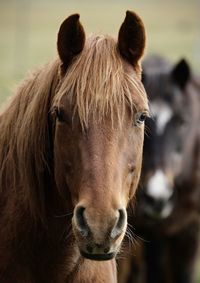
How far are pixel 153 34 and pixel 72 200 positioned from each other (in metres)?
21.7

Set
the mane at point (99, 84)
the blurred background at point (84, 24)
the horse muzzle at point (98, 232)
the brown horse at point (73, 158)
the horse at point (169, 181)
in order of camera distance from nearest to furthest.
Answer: the horse muzzle at point (98, 232) → the brown horse at point (73, 158) → the mane at point (99, 84) → the horse at point (169, 181) → the blurred background at point (84, 24)

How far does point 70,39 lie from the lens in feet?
13.9

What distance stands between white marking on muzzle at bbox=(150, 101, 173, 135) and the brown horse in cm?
330

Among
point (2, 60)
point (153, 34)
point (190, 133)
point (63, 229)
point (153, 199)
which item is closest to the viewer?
point (63, 229)

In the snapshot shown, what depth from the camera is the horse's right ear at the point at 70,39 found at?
4.20m

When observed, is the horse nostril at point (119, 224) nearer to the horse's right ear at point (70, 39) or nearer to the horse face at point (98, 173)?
the horse face at point (98, 173)

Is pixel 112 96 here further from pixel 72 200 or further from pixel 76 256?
pixel 76 256

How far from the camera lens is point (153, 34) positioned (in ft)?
83.4

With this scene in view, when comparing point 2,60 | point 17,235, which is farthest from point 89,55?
point 2,60

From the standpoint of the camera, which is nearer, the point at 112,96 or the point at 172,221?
the point at 112,96

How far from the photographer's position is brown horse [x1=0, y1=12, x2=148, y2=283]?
3830mm

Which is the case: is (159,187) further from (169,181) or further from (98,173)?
(98,173)

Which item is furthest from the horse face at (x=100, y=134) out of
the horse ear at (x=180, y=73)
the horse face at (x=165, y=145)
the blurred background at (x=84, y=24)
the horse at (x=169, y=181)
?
the blurred background at (x=84, y=24)

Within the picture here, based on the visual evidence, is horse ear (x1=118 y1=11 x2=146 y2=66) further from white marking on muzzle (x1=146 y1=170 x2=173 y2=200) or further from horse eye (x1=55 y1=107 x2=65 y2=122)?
white marking on muzzle (x1=146 y1=170 x2=173 y2=200)
